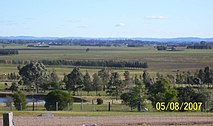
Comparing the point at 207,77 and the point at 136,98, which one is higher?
the point at 136,98

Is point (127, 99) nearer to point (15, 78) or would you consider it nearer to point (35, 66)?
point (35, 66)

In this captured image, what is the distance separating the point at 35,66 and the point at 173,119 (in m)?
59.1

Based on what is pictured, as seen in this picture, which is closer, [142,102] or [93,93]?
[142,102]

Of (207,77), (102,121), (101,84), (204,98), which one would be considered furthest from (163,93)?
(207,77)

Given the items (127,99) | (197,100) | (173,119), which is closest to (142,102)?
(127,99)

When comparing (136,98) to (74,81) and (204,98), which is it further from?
(74,81)

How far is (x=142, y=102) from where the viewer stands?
45.2m

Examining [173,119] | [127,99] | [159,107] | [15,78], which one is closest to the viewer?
[173,119]
